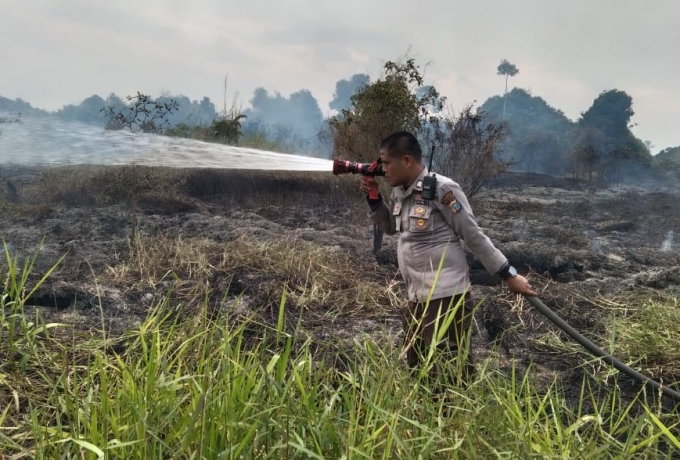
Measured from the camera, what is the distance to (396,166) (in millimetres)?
2691

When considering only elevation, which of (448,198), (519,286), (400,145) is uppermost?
(400,145)

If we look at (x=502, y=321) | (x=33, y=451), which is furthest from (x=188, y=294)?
(x=33, y=451)

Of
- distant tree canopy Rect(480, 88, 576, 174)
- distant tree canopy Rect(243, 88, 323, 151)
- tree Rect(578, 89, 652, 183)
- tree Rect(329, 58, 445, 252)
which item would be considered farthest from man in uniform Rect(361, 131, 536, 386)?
distant tree canopy Rect(243, 88, 323, 151)

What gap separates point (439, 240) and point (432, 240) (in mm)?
34

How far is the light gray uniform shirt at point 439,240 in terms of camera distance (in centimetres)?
259

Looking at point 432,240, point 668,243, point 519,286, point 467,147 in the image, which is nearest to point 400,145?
point 432,240

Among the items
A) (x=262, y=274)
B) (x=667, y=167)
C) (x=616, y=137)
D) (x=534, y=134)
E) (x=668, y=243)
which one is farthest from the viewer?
(x=534, y=134)

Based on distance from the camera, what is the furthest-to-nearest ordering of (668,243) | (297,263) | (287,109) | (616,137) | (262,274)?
1. (287,109)
2. (616,137)
3. (668,243)
4. (297,263)
5. (262,274)

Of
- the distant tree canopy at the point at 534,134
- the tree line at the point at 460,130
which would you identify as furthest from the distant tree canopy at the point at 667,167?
the distant tree canopy at the point at 534,134

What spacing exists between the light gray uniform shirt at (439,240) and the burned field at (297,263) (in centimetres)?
21

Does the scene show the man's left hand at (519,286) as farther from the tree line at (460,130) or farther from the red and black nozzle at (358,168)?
the tree line at (460,130)

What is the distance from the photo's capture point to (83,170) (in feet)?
32.7

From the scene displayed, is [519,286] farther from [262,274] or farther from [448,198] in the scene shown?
[262,274]

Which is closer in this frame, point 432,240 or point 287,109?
point 432,240
